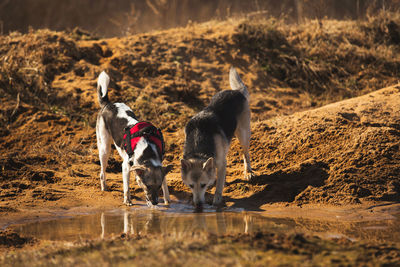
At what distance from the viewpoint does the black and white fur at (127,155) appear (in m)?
6.56

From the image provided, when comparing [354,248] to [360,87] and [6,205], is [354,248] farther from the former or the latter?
[360,87]

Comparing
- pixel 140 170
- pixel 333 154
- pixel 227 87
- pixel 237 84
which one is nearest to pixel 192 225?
pixel 140 170

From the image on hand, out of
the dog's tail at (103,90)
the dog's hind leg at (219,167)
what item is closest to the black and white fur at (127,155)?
the dog's tail at (103,90)

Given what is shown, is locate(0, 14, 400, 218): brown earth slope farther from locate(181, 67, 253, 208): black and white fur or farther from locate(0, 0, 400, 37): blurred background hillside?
locate(0, 0, 400, 37): blurred background hillside

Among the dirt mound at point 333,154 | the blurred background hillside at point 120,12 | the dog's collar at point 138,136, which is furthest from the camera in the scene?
the blurred background hillside at point 120,12

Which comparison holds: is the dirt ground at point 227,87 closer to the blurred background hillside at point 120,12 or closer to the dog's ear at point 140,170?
the dog's ear at point 140,170

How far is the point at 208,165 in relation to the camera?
6516 millimetres

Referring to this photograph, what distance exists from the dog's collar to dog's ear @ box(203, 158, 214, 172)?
962mm

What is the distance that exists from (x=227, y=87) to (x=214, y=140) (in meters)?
6.36

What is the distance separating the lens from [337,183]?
23.0ft

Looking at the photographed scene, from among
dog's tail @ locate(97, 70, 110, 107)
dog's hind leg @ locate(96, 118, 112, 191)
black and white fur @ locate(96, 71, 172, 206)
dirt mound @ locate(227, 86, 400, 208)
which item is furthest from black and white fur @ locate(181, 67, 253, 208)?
dog's tail @ locate(97, 70, 110, 107)

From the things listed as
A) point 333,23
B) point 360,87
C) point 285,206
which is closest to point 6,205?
point 285,206

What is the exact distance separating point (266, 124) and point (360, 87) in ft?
17.0

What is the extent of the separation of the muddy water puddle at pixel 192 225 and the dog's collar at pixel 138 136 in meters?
0.99
